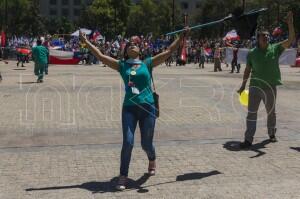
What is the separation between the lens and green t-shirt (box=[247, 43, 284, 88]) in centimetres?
823

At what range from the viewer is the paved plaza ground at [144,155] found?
19.9ft

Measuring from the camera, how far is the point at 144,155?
25.5 feet

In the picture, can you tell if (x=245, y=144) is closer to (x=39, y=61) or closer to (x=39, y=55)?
(x=39, y=61)

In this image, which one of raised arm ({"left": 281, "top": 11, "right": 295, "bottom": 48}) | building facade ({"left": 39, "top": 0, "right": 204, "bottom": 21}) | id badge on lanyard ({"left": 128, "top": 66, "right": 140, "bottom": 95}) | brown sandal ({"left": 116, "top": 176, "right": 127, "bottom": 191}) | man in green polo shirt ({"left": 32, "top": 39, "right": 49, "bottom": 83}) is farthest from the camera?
building facade ({"left": 39, "top": 0, "right": 204, "bottom": 21})

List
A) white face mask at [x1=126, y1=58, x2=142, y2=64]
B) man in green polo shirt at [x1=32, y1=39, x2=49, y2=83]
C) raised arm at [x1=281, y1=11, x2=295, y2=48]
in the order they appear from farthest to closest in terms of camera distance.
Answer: man in green polo shirt at [x1=32, y1=39, x2=49, y2=83] < raised arm at [x1=281, y1=11, x2=295, y2=48] < white face mask at [x1=126, y1=58, x2=142, y2=64]

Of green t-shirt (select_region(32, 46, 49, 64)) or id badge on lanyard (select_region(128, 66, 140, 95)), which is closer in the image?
id badge on lanyard (select_region(128, 66, 140, 95))

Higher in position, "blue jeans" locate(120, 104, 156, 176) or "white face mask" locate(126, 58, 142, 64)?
"white face mask" locate(126, 58, 142, 64)

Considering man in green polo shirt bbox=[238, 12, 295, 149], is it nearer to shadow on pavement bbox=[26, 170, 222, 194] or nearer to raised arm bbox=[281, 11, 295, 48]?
raised arm bbox=[281, 11, 295, 48]

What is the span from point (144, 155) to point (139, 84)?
1869 millimetres

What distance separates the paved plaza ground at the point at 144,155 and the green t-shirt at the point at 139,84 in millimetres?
993

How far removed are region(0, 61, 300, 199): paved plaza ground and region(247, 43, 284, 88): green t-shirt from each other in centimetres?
102

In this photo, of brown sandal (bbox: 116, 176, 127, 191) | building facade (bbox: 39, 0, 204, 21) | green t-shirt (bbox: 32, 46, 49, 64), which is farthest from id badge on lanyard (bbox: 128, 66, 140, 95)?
building facade (bbox: 39, 0, 204, 21)

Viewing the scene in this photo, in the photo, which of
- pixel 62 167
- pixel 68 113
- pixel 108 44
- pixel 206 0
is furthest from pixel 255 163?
pixel 206 0

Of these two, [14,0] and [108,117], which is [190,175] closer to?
[108,117]
